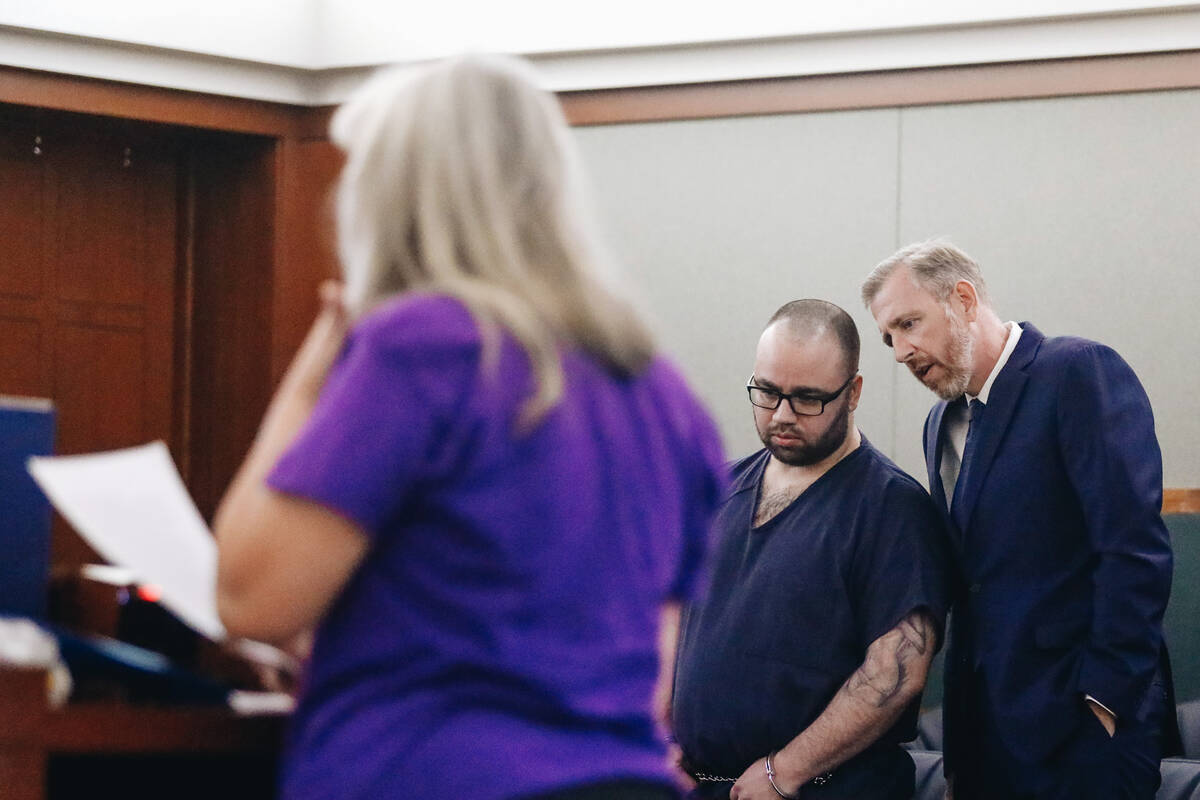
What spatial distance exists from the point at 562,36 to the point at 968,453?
2430mm

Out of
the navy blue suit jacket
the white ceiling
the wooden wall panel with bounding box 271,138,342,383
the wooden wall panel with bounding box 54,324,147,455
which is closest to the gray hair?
the navy blue suit jacket

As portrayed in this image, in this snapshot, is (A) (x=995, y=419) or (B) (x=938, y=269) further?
(B) (x=938, y=269)

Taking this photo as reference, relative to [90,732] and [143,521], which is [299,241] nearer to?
[143,521]

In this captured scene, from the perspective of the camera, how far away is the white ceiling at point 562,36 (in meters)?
4.32

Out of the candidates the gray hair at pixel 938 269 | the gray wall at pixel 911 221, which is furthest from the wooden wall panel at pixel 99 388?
the gray hair at pixel 938 269

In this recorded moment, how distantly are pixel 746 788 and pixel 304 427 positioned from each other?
1936 mm

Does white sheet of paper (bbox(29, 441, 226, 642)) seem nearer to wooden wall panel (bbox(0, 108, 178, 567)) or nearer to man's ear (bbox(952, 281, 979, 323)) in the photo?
man's ear (bbox(952, 281, 979, 323))

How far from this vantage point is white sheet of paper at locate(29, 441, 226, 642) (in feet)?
4.09

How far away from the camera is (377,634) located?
1107 millimetres

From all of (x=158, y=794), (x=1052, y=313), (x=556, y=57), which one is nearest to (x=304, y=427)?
(x=158, y=794)

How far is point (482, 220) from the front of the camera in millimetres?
1186

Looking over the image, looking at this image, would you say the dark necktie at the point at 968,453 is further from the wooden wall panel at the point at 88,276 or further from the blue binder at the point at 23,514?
the wooden wall panel at the point at 88,276

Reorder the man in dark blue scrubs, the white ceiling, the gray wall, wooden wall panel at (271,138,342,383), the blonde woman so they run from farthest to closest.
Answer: wooden wall panel at (271,138,342,383) < the white ceiling < the gray wall < the man in dark blue scrubs < the blonde woman

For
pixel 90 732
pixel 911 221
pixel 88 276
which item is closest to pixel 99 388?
pixel 88 276
